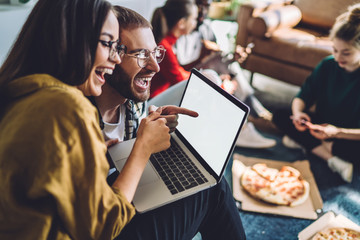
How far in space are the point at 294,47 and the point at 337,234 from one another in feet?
5.77

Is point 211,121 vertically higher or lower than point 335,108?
higher

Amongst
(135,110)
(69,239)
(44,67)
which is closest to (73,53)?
(44,67)

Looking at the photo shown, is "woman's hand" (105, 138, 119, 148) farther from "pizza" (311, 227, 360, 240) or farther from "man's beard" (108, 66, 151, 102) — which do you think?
"pizza" (311, 227, 360, 240)

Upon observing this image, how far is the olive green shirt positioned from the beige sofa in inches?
90.8

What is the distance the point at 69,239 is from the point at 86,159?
18cm

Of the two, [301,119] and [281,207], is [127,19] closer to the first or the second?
[281,207]

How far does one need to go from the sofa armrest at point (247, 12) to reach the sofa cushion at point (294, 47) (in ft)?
0.46

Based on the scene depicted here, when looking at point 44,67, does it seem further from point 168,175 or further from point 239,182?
point 239,182

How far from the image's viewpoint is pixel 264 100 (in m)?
2.52

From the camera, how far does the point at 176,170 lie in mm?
979

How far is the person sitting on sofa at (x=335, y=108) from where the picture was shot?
152 centimetres

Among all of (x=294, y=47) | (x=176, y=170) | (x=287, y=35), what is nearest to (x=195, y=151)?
(x=176, y=170)

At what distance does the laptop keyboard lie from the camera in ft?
3.01

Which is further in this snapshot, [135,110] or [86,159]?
[135,110]
